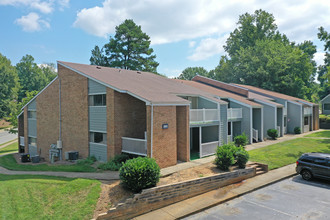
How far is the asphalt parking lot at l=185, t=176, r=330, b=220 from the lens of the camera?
31.0ft

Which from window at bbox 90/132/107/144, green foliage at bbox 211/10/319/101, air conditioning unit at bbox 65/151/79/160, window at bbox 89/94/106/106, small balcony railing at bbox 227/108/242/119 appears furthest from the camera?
green foliage at bbox 211/10/319/101

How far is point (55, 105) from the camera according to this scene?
21.0m

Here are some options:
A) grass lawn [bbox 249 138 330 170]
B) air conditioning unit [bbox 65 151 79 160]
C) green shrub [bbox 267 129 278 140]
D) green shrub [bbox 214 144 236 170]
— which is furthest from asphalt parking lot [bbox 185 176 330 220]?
green shrub [bbox 267 129 278 140]

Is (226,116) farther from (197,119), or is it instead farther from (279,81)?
(279,81)

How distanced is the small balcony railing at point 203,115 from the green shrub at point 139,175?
716cm

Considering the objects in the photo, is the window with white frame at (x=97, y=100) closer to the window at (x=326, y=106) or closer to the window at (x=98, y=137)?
the window at (x=98, y=137)

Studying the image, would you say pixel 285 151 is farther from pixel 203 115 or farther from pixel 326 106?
pixel 326 106

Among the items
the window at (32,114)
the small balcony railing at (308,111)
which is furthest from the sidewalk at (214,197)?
the small balcony railing at (308,111)

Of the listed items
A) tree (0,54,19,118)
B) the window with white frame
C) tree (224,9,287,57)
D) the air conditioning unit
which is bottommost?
the air conditioning unit

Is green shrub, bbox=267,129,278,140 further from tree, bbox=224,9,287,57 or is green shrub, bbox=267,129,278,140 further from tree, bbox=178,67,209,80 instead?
tree, bbox=178,67,209,80

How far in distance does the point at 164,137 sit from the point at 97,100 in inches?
241

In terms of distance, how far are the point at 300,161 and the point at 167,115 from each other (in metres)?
8.40

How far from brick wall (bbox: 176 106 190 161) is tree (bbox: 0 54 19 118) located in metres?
57.0

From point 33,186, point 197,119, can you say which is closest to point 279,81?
point 197,119
